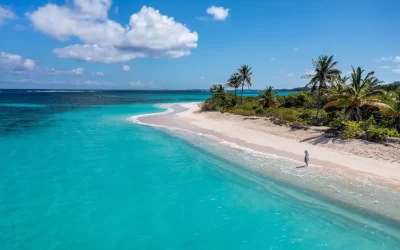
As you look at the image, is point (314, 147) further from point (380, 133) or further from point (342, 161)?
point (380, 133)

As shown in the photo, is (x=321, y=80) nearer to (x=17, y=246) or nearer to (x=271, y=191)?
(x=271, y=191)

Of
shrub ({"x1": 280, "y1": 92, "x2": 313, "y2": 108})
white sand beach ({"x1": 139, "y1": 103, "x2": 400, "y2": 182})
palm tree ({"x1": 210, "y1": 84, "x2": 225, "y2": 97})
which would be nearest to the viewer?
white sand beach ({"x1": 139, "y1": 103, "x2": 400, "y2": 182})

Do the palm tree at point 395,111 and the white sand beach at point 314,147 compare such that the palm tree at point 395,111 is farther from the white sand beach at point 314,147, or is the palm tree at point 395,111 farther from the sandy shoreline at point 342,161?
the sandy shoreline at point 342,161

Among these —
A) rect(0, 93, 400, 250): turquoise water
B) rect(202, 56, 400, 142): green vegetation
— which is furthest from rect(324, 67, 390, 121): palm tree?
rect(0, 93, 400, 250): turquoise water

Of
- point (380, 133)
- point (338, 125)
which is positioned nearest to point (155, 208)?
point (380, 133)

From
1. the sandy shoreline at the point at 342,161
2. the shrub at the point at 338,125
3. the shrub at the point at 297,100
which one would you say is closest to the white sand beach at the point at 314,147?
the sandy shoreline at the point at 342,161

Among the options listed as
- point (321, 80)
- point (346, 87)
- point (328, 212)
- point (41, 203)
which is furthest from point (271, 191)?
point (321, 80)

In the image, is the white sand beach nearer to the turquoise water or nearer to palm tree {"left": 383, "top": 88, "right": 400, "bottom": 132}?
palm tree {"left": 383, "top": 88, "right": 400, "bottom": 132}
